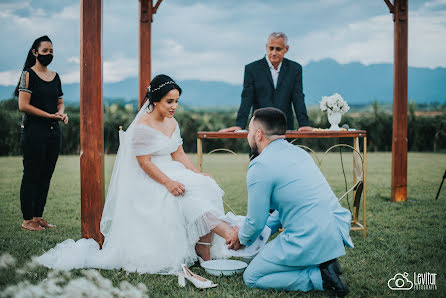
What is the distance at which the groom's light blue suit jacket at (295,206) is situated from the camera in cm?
242

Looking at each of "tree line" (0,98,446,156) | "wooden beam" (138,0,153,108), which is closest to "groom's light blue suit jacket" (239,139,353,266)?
"wooden beam" (138,0,153,108)

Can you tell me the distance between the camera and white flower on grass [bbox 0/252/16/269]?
3005 millimetres

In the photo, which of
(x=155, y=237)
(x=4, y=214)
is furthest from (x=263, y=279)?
(x=4, y=214)

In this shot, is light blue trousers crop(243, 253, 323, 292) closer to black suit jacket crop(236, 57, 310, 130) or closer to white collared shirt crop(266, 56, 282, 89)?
black suit jacket crop(236, 57, 310, 130)

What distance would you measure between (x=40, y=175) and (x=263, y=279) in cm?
264

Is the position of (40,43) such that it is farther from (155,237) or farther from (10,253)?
(155,237)

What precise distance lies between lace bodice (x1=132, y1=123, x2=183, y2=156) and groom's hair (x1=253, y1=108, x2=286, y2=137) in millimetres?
938

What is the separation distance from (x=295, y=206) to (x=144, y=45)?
12.7 feet

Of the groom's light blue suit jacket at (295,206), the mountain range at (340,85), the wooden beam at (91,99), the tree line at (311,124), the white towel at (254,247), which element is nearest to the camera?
the groom's light blue suit jacket at (295,206)

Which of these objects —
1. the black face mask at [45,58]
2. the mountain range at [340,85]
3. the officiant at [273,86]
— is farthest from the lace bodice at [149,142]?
the mountain range at [340,85]

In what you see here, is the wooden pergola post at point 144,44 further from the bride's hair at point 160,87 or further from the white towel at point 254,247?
the white towel at point 254,247

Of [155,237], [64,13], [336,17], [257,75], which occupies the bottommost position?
[155,237]

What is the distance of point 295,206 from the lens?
8.04ft

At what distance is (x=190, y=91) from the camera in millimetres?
17156
